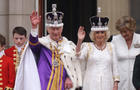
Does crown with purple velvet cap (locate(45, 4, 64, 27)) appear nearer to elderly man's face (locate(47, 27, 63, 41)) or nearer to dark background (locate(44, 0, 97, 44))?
elderly man's face (locate(47, 27, 63, 41))

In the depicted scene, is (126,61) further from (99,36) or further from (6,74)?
(6,74)

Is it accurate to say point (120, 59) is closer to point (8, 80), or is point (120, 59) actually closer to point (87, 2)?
point (8, 80)

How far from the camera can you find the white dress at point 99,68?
18.8 ft

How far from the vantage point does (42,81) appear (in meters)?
5.67

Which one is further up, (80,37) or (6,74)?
(80,37)

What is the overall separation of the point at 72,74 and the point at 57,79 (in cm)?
23

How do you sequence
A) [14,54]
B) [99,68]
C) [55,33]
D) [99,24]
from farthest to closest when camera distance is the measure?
[14,54], [99,24], [99,68], [55,33]

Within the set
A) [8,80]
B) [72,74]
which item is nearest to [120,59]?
[72,74]

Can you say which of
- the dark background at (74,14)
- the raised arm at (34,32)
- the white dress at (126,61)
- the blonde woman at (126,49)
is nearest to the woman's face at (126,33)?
the blonde woman at (126,49)

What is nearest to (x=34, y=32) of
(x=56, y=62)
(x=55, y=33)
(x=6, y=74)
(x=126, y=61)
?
(x=55, y=33)

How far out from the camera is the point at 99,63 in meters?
5.75

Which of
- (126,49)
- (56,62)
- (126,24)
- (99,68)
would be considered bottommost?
(99,68)

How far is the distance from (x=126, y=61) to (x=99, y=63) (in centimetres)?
61

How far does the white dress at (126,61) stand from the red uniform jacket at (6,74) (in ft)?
5.58
